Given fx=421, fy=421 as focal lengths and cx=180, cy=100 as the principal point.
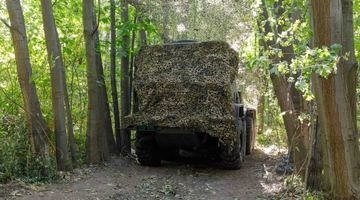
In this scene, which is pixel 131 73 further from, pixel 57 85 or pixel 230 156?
pixel 230 156

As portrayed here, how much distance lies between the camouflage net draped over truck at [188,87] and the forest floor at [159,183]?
1.08 metres

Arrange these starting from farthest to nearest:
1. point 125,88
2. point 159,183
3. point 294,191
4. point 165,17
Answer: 1. point 165,17
2. point 125,88
3. point 159,183
4. point 294,191

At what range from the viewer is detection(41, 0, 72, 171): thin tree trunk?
7.96 meters

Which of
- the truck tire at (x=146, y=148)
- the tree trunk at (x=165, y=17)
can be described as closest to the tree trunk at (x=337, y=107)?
the truck tire at (x=146, y=148)

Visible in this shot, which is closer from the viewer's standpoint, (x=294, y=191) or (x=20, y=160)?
(x=294, y=191)

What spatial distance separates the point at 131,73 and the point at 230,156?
3692mm

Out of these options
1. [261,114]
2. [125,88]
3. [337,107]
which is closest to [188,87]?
[125,88]

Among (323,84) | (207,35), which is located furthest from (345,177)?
(207,35)

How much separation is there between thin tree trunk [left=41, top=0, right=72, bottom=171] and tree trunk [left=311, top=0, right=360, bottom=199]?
529 centimetres

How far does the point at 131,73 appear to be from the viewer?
37.4 feet

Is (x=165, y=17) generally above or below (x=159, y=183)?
above

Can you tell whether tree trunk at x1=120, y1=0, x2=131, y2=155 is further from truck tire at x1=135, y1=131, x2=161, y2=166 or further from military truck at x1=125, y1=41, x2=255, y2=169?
truck tire at x1=135, y1=131, x2=161, y2=166

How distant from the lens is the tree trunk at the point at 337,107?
386 centimetres

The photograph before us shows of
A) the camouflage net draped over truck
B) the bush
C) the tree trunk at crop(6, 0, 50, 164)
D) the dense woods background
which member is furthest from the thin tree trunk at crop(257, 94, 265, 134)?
the bush
